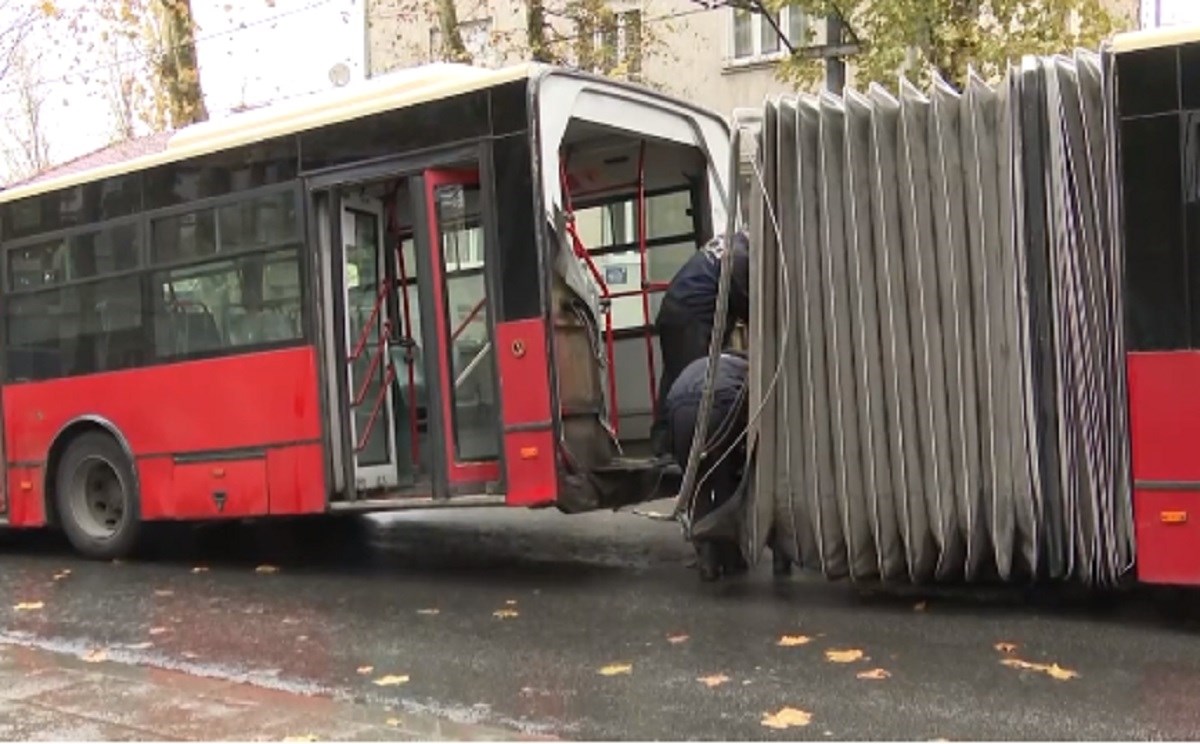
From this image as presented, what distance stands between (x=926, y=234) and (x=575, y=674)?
2.76 meters

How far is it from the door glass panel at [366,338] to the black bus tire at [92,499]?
7.75 ft

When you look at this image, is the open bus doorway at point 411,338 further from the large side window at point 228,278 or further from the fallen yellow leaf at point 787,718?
the fallen yellow leaf at point 787,718

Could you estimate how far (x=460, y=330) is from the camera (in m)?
7.77

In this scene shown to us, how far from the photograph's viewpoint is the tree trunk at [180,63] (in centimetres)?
1920

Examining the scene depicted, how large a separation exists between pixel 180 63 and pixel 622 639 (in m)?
15.9

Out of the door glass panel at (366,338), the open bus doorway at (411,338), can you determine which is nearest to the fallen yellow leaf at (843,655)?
the open bus doorway at (411,338)

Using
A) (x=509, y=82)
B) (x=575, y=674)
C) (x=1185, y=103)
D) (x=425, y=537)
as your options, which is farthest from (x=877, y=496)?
(x=425, y=537)

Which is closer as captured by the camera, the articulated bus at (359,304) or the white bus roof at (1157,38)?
the white bus roof at (1157,38)

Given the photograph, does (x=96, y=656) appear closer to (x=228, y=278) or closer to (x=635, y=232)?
(x=228, y=278)

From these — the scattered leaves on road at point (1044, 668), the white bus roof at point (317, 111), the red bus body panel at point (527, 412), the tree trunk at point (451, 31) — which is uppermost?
the tree trunk at point (451, 31)

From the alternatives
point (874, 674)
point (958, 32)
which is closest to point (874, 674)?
point (874, 674)

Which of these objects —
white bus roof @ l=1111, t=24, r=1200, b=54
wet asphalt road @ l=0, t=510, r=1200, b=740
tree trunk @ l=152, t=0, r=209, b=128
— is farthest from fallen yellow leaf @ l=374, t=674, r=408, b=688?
tree trunk @ l=152, t=0, r=209, b=128

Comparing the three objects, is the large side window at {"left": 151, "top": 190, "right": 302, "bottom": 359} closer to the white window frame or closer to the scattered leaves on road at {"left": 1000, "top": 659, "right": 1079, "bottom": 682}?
the scattered leaves on road at {"left": 1000, "top": 659, "right": 1079, "bottom": 682}

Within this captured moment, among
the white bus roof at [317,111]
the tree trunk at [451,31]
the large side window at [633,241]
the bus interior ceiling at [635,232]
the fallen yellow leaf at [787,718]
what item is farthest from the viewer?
the tree trunk at [451,31]
